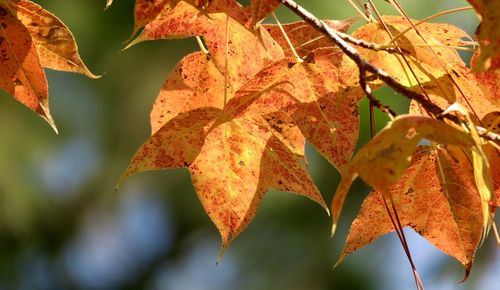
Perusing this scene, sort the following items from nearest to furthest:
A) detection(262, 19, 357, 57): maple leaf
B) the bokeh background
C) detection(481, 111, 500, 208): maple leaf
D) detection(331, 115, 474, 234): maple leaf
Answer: detection(331, 115, 474, 234): maple leaf, detection(481, 111, 500, 208): maple leaf, detection(262, 19, 357, 57): maple leaf, the bokeh background

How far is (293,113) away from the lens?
55cm

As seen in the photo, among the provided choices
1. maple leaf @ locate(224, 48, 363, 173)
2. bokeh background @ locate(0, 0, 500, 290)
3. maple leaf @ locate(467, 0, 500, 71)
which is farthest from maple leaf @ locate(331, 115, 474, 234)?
bokeh background @ locate(0, 0, 500, 290)

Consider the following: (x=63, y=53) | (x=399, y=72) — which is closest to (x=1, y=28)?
(x=63, y=53)

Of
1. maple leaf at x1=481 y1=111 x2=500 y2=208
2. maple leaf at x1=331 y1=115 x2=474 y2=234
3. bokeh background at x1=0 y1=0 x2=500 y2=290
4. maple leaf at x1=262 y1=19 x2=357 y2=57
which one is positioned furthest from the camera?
bokeh background at x1=0 y1=0 x2=500 y2=290

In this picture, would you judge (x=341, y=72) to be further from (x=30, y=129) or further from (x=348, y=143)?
(x=30, y=129)

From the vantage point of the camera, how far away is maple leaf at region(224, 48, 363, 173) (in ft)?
1.78

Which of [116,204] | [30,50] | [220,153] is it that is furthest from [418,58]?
[116,204]

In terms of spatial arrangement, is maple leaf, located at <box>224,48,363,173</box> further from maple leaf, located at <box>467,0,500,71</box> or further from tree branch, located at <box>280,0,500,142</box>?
maple leaf, located at <box>467,0,500,71</box>

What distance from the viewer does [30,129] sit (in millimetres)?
3383

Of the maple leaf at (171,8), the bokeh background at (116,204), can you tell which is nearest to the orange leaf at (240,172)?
the maple leaf at (171,8)

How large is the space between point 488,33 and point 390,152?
0.07m

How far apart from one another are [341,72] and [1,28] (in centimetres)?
23

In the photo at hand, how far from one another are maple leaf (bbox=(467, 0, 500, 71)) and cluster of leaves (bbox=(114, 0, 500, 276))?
117mm

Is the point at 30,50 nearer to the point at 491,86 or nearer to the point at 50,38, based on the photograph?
the point at 50,38
